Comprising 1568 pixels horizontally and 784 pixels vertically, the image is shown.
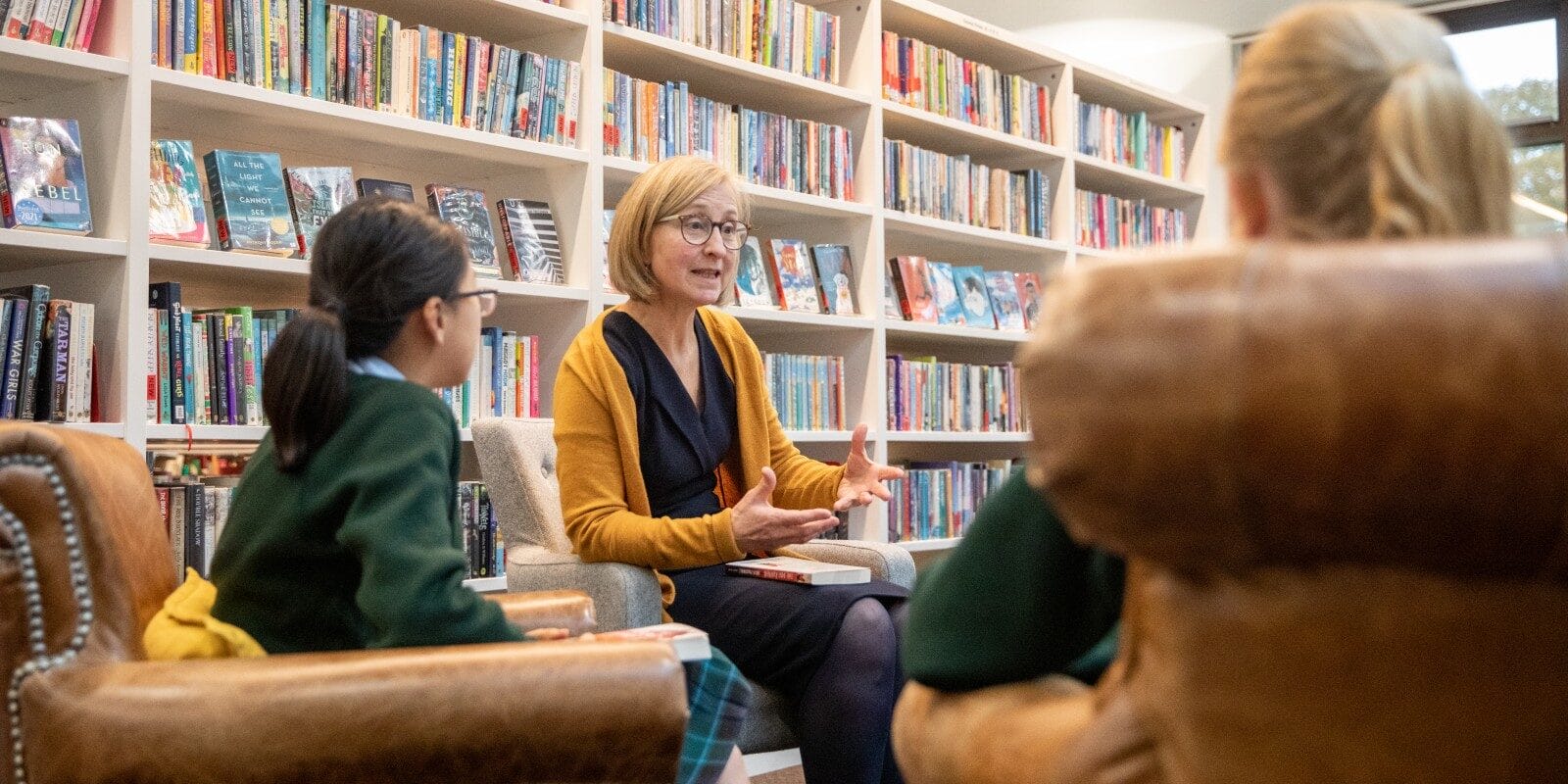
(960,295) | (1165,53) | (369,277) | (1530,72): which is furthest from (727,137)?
(1530,72)

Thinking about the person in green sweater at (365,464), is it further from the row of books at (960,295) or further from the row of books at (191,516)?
the row of books at (960,295)

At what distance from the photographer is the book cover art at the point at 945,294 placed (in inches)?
176

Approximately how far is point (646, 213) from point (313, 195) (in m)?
0.86

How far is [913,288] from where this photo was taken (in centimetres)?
435

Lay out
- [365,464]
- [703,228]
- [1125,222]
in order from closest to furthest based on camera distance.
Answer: [365,464] < [703,228] < [1125,222]

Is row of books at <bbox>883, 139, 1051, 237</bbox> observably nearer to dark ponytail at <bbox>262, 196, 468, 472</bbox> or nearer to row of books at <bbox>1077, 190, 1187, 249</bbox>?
row of books at <bbox>1077, 190, 1187, 249</bbox>

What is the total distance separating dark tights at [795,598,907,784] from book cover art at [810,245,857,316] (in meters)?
1.96

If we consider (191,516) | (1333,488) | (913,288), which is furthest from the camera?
(913,288)

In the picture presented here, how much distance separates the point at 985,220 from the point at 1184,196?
1.35m

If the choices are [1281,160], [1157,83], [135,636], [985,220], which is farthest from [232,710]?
[1157,83]

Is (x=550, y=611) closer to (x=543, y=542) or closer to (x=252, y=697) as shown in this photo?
(x=543, y=542)

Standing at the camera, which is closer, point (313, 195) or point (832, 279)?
point (313, 195)

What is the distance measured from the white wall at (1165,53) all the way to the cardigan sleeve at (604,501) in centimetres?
380

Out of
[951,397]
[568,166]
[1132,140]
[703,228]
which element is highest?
[1132,140]
